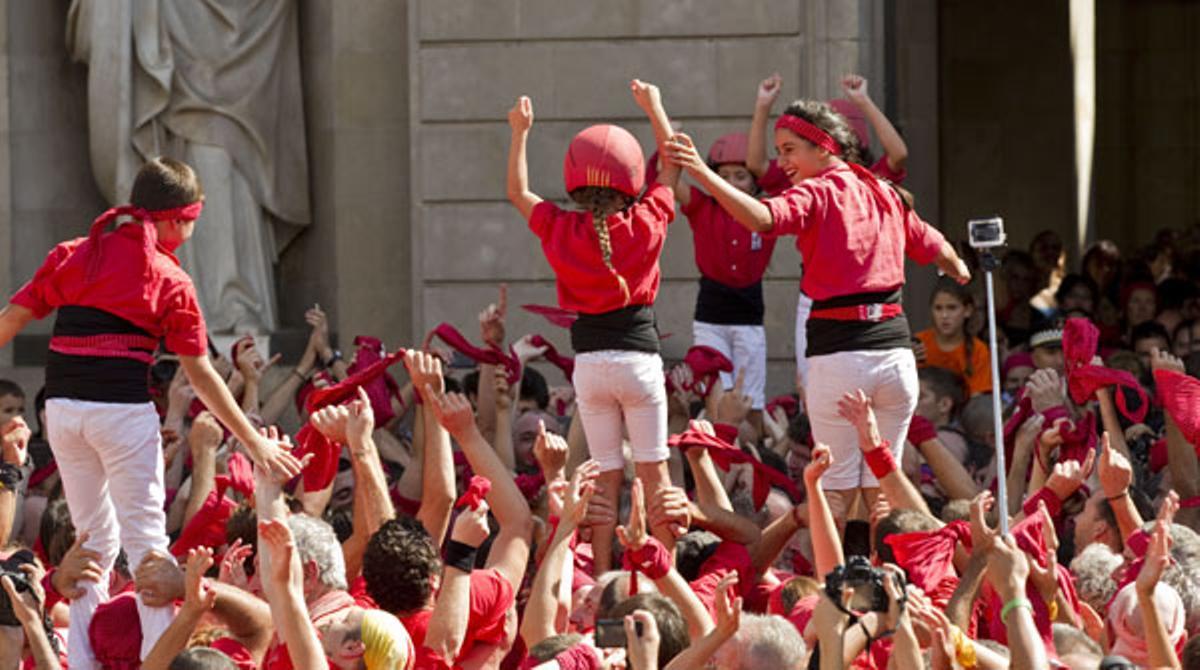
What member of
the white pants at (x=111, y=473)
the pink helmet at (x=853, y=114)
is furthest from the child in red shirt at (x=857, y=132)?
the white pants at (x=111, y=473)

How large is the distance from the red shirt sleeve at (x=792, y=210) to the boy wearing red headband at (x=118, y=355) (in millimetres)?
1915

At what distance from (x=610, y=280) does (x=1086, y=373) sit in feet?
6.13

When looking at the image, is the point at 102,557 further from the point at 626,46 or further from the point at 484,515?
the point at 626,46

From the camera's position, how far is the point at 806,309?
12.7 meters

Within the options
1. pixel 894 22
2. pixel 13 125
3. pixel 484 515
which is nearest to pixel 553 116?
pixel 894 22

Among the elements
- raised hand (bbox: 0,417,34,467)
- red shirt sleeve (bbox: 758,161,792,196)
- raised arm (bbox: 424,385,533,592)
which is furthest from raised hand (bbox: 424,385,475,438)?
red shirt sleeve (bbox: 758,161,792,196)

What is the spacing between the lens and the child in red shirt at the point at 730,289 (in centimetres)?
1272

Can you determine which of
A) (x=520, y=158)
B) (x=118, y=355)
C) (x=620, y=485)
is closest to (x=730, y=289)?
(x=620, y=485)

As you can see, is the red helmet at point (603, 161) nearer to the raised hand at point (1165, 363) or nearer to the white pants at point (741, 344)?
the raised hand at point (1165, 363)

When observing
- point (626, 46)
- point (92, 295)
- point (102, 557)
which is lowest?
point (102, 557)

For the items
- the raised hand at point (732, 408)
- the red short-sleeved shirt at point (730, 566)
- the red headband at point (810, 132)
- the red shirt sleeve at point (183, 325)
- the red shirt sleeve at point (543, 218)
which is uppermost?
the red headband at point (810, 132)

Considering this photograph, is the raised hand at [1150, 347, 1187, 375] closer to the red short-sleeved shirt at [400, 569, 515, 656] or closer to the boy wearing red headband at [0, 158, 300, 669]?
the red short-sleeved shirt at [400, 569, 515, 656]

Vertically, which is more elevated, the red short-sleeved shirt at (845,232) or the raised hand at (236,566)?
the red short-sleeved shirt at (845,232)

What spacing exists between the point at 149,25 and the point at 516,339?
2.55 m
